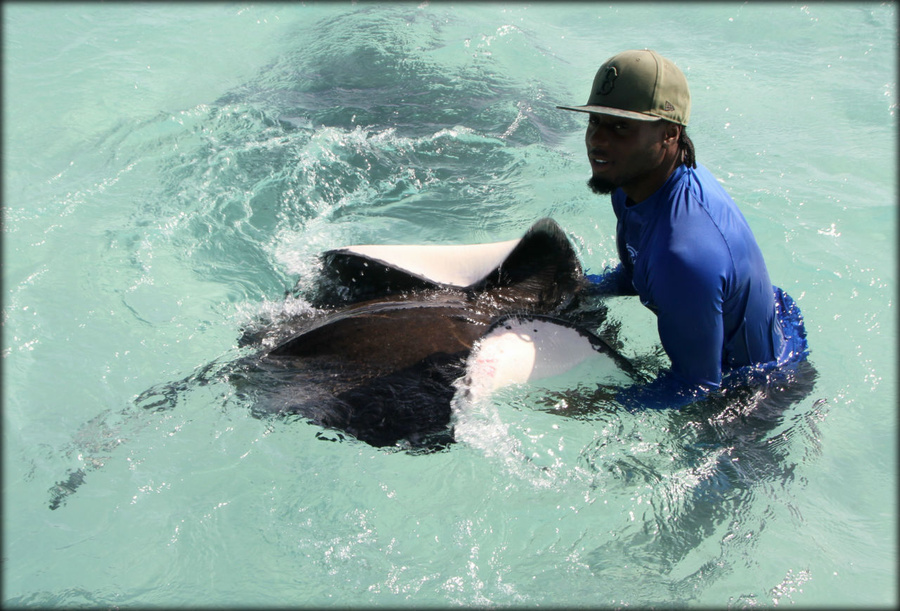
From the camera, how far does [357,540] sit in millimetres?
3047

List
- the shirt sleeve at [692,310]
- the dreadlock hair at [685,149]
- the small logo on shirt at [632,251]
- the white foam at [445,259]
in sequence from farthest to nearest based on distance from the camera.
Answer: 1. the white foam at [445,259]
2. the small logo on shirt at [632,251]
3. the dreadlock hair at [685,149]
4. the shirt sleeve at [692,310]

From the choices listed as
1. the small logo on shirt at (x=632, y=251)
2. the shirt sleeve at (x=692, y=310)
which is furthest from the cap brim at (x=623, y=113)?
the small logo on shirt at (x=632, y=251)

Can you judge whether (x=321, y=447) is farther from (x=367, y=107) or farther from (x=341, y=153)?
(x=367, y=107)

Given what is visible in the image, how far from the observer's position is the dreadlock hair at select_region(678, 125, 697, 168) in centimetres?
285

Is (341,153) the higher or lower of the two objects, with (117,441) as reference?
higher

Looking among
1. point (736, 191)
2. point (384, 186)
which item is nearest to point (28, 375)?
point (384, 186)

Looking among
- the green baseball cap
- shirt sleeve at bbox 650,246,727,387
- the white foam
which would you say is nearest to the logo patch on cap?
the green baseball cap

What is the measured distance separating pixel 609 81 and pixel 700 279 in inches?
34.4

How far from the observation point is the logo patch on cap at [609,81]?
8.86 feet

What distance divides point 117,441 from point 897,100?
851cm

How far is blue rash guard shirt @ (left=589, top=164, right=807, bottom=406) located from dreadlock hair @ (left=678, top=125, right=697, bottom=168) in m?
0.06

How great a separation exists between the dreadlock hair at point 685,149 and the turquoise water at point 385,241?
96cm

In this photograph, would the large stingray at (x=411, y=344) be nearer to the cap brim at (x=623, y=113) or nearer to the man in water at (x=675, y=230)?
the man in water at (x=675, y=230)

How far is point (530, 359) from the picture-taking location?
2.98m
